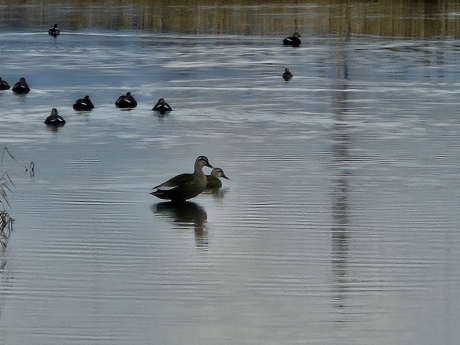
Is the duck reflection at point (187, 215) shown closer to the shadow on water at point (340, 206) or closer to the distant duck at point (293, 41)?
the shadow on water at point (340, 206)

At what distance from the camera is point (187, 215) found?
16.3m

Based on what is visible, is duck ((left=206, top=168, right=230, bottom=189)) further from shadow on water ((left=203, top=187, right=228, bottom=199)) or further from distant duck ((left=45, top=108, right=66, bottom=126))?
distant duck ((left=45, top=108, right=66, bottom=126))

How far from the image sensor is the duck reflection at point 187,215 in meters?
15.1

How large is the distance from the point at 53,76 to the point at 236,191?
2355 centimetres

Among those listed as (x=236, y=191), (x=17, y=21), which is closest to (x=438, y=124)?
(x=236, y=191)

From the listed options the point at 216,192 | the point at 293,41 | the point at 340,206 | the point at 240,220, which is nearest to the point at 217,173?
the point at 216,192

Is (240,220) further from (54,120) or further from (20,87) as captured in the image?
(20,87)

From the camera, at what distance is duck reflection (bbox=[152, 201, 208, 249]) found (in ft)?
49.5

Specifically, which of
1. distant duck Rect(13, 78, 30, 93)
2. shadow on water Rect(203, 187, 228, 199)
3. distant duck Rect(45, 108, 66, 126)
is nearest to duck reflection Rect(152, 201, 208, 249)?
shadow on water Rect(203, 187, 228, 199)

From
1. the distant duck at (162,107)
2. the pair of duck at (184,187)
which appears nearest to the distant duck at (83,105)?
the distant duck at (162,107)

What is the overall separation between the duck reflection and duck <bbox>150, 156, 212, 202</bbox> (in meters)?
0.14

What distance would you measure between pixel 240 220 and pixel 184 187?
4.20ft

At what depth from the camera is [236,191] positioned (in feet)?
58.8

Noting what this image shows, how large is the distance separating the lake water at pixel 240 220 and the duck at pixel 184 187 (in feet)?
0.55
